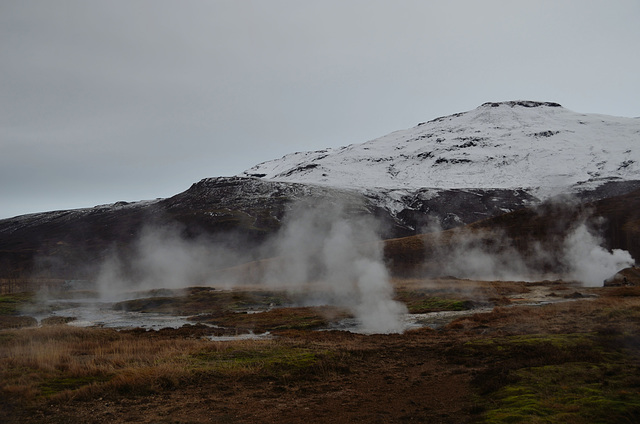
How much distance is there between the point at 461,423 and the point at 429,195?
6368 inches

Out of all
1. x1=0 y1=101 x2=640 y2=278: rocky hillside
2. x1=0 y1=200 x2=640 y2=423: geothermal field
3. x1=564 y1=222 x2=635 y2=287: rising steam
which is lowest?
x1=564 y1=222 x2=635 y2=287: rising steam

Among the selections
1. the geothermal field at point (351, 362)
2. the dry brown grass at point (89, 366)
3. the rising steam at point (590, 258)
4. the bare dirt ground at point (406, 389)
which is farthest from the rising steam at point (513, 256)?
the dry brown grass at point (89, 366)

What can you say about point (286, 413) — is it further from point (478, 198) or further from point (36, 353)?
point (478, 198)

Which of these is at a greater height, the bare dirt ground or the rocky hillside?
the rocky hillside

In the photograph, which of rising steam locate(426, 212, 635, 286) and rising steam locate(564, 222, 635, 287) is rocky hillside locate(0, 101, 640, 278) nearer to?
rising steam locate(426, 212, 635, 286)

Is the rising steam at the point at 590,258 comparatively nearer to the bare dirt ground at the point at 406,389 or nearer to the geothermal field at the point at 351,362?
the geothermal field at the point at 351,362

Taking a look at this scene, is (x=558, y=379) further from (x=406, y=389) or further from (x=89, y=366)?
(x=89, y=366)

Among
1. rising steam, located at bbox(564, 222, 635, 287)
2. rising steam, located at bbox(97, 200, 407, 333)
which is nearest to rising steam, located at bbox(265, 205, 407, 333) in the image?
rising steam, located at bbox(97, 200, 407, 333)

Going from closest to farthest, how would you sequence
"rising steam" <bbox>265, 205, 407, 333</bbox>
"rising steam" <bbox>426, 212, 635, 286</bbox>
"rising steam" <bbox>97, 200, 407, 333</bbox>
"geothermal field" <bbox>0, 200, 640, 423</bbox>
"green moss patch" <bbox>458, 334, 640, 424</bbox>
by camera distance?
"green moss patch" <bbox>458, 334, 640, 424</bbox>, "geothermal field" <bbox>0, 200, 640, 423</bbox>, "rising steam" <bbox>265, 205, 407, 333</bbox>, "rising steam" <bbox>97, 200, 407, 333</bbox>, "rising steam" <bbox>426, 212, 635, 286</bbox>

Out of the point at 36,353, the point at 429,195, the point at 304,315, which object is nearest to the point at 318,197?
the point at 429,195

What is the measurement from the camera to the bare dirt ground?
11.4 meters

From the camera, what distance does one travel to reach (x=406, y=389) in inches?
570

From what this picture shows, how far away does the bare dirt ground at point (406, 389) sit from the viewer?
37.3 ft

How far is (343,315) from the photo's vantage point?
38.9 m
